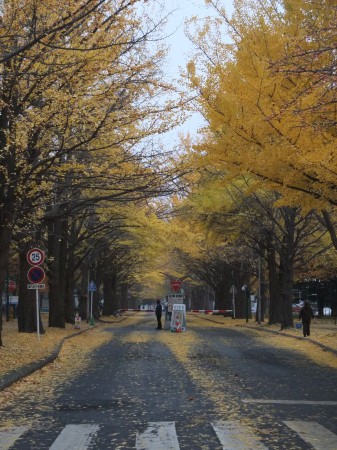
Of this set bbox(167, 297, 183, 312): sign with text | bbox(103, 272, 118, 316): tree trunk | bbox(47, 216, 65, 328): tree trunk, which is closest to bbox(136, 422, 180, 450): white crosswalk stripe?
bbox(47, 216, 65, 328): tree trunk

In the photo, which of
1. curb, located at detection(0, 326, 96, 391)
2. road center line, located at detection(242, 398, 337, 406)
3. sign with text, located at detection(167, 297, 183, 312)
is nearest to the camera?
road center line, located at detection(242, 398, 337, 406)

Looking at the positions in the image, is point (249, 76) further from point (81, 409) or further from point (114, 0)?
point (81, 409)

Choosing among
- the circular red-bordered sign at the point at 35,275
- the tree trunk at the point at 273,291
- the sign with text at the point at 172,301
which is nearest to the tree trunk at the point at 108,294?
the sign with text at the point at 172,301

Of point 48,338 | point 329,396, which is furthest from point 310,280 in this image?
point 329,396

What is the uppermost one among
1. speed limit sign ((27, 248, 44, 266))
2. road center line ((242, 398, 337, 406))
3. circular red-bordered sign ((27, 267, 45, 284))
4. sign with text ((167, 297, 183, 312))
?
speed limit sign ((27, 248, 44, 266))

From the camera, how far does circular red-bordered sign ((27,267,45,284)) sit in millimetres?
22531

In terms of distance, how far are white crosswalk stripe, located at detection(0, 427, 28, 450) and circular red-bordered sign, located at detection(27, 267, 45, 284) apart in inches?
554

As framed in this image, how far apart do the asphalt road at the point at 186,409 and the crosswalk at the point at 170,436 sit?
0.04 feet

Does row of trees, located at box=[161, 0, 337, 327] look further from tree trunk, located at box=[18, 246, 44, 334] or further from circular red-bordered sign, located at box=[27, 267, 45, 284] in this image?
tree trunk, located at box=[18, 246, 44, 334]

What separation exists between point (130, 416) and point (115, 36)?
8048 millimetres

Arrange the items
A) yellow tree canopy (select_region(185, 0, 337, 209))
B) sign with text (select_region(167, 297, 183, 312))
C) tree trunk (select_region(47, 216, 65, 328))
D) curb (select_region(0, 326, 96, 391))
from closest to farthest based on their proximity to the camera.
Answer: curb (select_region(0, 326, 96, 391)) < yellow tree canopy (select_region(185, 0, 337, 209)) < tree trunk (select_region(47, 216, 65, 328)) < sign with text (select_region(167, 297, 183, 312))

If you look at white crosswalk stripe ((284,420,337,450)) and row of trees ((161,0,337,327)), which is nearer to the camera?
white crosswalk stripe ((284,420,337,450))

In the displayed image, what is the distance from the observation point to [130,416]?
9508 millimetres

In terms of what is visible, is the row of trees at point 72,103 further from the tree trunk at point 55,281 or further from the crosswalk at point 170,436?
the tree trunk at point 55,281
